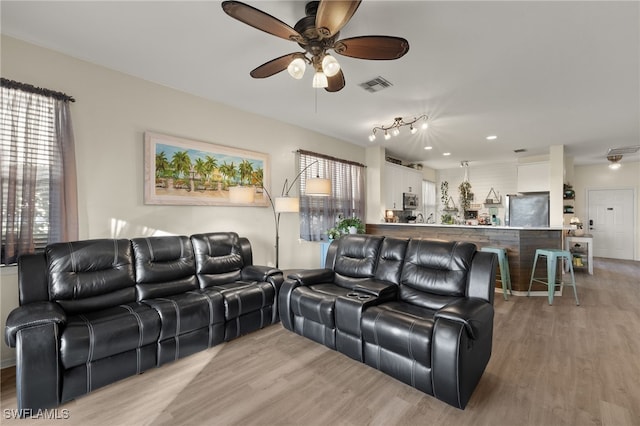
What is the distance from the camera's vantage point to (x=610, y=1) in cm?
199

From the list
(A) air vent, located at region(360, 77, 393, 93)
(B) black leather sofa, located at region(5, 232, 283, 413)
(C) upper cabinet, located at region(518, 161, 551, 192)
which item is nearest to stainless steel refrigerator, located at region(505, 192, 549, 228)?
(C) upper cabinet, located at region(518, 161, 551, 192)

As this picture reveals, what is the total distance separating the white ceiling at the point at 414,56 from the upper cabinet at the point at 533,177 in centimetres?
185

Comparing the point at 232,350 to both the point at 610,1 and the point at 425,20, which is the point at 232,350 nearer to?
the point at 425,20

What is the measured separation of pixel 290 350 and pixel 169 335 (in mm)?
1056

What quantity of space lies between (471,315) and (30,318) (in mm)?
2884

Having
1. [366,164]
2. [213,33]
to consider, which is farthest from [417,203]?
[213,33]

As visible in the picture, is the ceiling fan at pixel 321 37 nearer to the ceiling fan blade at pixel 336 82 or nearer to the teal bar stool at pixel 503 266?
the ceiling fan blade at pixel 336 82

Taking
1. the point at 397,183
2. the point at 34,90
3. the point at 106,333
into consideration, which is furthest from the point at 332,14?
the point at 397,183

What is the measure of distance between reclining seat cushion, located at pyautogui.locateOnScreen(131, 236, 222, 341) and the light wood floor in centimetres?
34

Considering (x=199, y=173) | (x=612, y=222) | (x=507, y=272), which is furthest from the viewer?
(x=612, y=222)

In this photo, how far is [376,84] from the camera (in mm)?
3322

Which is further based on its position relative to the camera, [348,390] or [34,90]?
[34,90]

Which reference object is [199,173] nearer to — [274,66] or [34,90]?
[34,90]

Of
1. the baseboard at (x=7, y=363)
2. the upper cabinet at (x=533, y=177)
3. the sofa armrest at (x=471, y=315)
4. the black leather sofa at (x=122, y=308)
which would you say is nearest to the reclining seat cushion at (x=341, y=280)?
the black leather sofa at (x=122, y=308)
